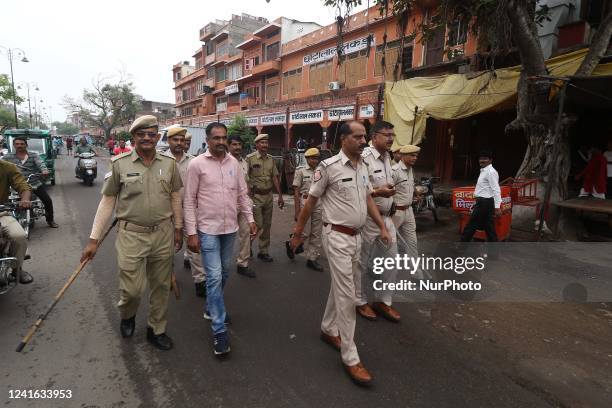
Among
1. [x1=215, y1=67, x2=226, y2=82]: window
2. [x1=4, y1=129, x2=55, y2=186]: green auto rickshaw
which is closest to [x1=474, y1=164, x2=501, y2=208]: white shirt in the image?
[x1=4, y1=129, x2=55, y2=186]: green auto rickshaw

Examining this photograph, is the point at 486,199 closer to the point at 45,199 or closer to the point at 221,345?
the point at 221,345

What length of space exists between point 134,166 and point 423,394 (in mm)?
2727

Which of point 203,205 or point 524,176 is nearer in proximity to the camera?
point 203,205

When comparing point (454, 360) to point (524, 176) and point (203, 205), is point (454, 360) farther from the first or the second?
point (524, 176)

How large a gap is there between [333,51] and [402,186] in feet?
54.4

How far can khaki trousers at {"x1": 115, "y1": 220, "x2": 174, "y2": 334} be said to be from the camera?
9.32 ft

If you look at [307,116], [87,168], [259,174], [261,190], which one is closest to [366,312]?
[261,190]

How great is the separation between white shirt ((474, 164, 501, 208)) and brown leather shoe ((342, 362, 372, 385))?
3699 mm

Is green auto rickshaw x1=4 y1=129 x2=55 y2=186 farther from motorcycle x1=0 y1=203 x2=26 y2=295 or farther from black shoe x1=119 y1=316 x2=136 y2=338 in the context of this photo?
black shoe x1=119 y1=316 x2=136 y2=338

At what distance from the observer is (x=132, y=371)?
268 centimetres

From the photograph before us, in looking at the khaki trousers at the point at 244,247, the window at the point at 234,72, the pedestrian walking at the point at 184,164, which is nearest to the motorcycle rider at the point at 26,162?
the pedestrian walking at the point at 184,164

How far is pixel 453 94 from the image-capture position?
30.6 ft

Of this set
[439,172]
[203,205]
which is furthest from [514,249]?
[439,172]

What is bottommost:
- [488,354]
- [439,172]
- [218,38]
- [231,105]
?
[488,354]
